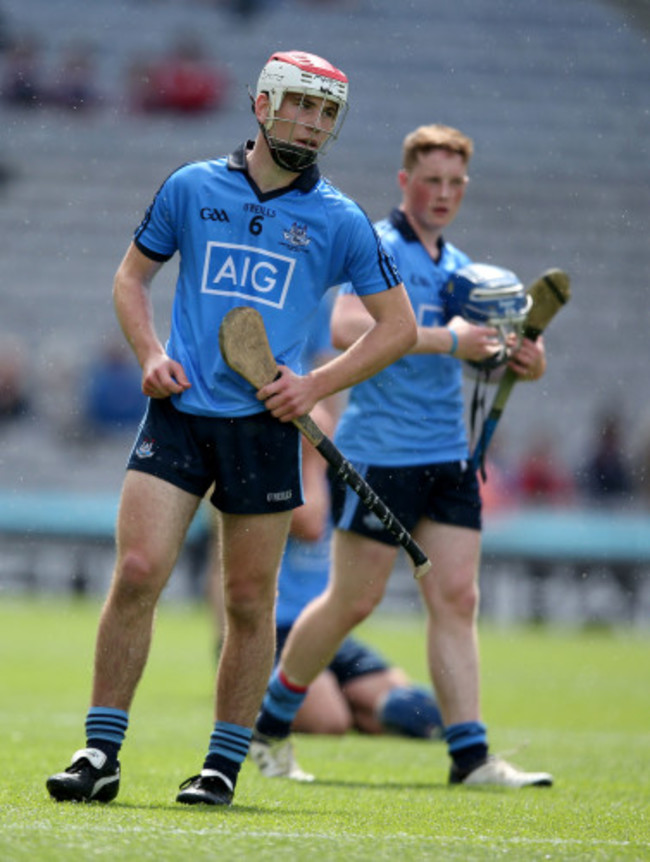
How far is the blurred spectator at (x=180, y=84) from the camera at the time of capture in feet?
67.8

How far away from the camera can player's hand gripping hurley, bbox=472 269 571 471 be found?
6039mm

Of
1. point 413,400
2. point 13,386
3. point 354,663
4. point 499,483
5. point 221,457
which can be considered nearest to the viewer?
point 221,457

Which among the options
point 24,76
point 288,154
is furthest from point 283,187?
point 24,76

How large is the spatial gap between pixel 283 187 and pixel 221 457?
0.75 meters

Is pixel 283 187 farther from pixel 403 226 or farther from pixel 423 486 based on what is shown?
pixel 423 486

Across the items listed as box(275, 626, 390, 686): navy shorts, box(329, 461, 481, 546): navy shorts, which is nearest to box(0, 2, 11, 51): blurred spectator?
box(275, 626, 390, 686): navy shorts

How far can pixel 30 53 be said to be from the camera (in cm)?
2045

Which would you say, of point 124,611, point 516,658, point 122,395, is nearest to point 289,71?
point 124,611

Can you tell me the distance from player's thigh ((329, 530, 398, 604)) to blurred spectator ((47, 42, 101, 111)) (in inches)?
613

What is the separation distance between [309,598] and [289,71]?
3411 millimetres

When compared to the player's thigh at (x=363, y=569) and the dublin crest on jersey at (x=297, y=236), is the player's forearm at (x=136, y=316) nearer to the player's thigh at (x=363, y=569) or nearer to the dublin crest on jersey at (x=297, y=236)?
the dublin crest on jersey at (x=297, y=236)

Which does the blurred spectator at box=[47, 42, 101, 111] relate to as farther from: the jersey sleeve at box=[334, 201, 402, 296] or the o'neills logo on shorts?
the o'neills logo on shorts

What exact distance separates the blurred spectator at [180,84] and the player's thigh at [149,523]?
54.7ft

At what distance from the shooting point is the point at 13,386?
57.1 feet
